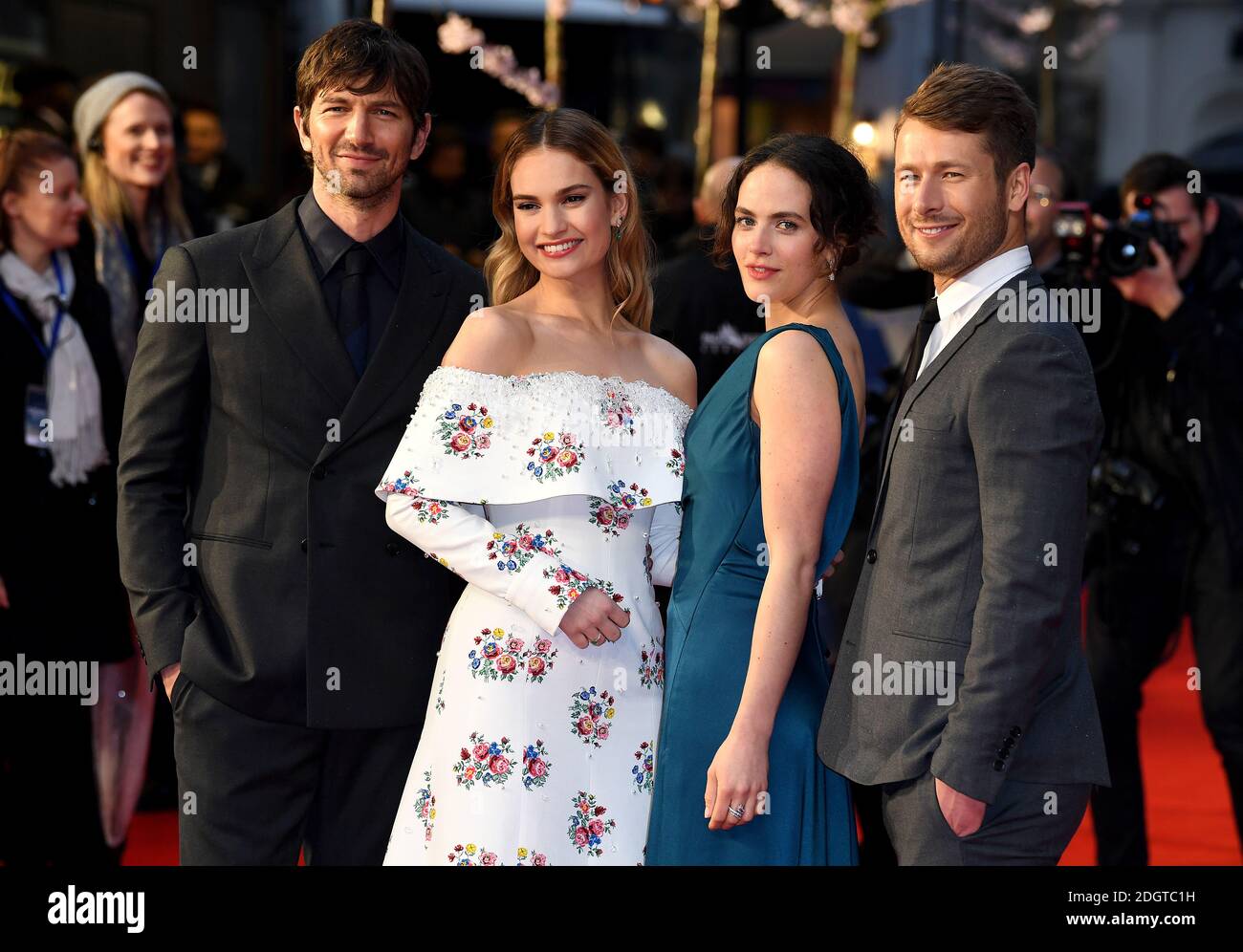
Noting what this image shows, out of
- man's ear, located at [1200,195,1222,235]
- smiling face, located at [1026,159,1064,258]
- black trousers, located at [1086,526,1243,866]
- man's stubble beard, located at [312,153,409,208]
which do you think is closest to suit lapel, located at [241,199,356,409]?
man's stubble beard, located at [312,153,409,208]

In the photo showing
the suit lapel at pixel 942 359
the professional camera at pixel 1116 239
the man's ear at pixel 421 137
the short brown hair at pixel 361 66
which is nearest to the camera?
the suit lapel at pixel 942 359

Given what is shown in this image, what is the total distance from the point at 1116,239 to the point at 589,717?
1991mm

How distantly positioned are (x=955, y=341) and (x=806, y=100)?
63.7ft

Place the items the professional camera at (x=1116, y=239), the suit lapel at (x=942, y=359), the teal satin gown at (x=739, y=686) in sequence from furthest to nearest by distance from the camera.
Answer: the professional camera at (x=1116, y=239), the teal satin gown at (x=739, y=686), the suit lapel at (x=942, y=359)

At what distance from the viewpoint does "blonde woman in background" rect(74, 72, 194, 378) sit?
4.30 metres

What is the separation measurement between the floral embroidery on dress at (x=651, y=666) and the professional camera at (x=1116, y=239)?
5.86 ft

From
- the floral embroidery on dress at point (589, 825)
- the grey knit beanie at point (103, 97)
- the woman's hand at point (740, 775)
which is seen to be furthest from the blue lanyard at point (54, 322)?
the woman's hand at point (740, 775)

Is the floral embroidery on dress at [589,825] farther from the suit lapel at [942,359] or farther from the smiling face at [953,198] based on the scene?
the smiling face at [953,198]

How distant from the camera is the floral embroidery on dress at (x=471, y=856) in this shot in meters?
2.44

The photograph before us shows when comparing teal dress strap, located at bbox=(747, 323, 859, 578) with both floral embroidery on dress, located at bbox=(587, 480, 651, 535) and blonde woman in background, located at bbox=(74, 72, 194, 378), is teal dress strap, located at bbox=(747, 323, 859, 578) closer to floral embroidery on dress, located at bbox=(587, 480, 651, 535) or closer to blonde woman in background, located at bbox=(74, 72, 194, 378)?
floral embroidery on dress, located at bbox=(587, 480, 651, 535)

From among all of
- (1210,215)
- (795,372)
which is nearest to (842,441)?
(795,372)

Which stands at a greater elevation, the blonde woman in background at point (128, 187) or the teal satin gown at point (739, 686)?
the blonde woman in background at point (128, 187)

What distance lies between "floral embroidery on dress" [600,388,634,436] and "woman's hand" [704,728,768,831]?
0.58 m

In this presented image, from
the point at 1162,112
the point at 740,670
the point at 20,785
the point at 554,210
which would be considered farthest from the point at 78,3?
the point at 1162,112
